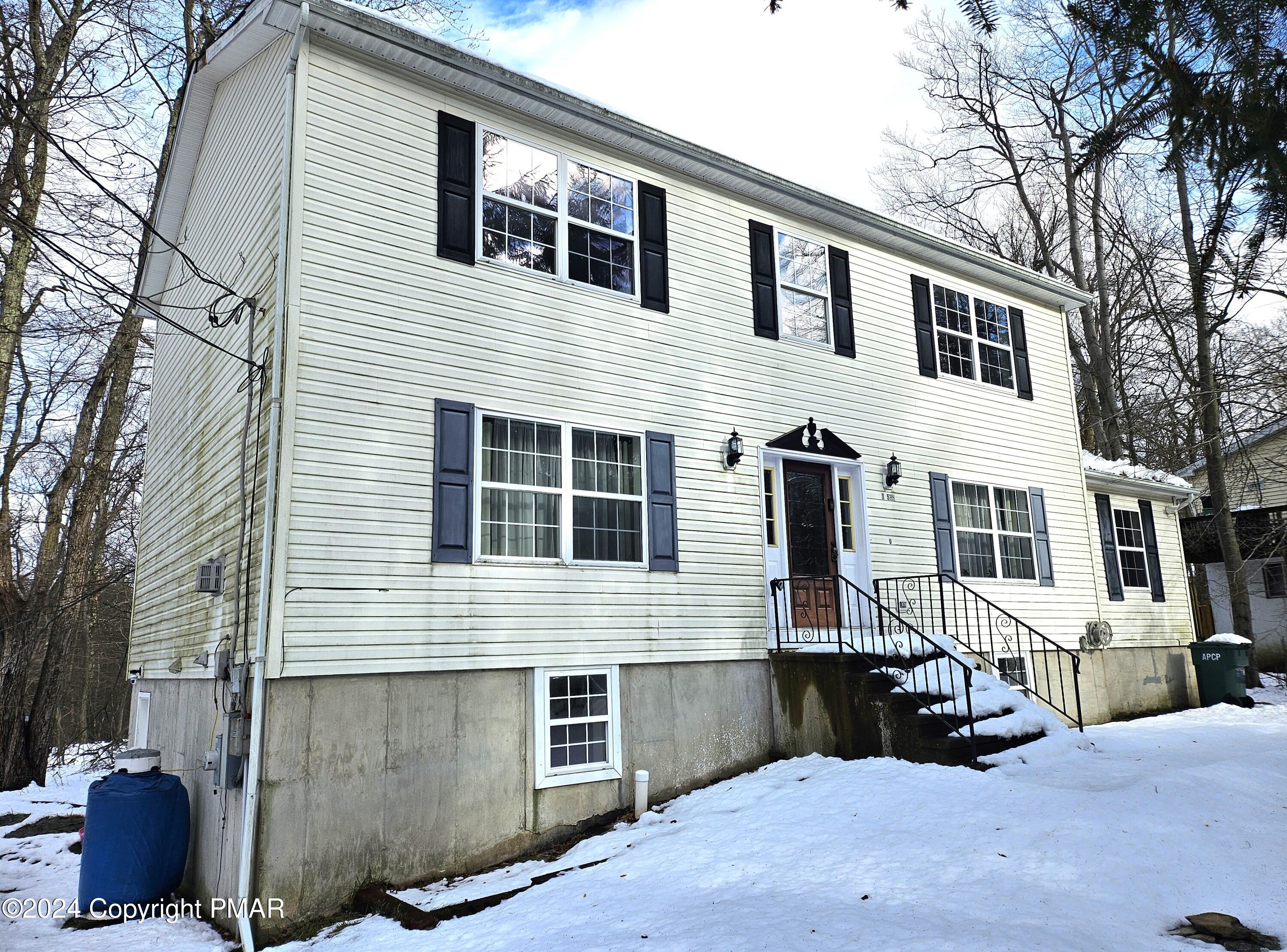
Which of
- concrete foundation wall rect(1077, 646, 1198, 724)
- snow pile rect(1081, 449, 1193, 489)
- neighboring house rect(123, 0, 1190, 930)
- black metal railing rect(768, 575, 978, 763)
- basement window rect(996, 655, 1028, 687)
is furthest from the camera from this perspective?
snow pile rect(1081, 449, 1193, 489)

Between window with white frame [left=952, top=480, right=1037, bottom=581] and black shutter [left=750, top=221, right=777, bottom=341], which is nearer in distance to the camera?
black shutter [left=750, top=221, right=777, bottom=341]

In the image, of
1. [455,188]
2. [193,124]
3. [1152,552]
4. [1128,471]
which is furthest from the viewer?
[1128,471]

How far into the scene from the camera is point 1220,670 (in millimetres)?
13688

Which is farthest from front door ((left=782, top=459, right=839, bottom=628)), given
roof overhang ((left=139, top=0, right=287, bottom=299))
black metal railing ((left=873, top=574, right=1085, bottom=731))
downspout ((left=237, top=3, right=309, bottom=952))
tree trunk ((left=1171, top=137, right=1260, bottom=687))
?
roof overhang ((left=139, top=0, right=287, bottom=299))

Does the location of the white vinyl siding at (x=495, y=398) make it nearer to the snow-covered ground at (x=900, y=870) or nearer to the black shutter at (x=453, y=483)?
the black shutter at (x=453, y=483)

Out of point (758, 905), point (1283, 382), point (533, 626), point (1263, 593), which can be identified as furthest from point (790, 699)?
point (1263, 593)

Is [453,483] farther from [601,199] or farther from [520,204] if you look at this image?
[601,199]

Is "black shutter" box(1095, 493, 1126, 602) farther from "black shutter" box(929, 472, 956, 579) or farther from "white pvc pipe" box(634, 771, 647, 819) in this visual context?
"white pvc pipe" box(634, 771, 647, 819)

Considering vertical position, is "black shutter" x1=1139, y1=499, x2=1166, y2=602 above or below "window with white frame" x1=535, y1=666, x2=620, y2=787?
above

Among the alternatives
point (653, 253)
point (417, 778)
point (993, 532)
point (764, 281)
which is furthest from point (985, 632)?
point (417, 778)

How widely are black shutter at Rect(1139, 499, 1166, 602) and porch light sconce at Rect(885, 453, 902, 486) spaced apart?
20.8 ft

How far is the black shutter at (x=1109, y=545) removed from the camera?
1362 cm

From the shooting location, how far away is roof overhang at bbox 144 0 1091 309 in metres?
7.85

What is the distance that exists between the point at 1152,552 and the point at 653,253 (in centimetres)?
1045
